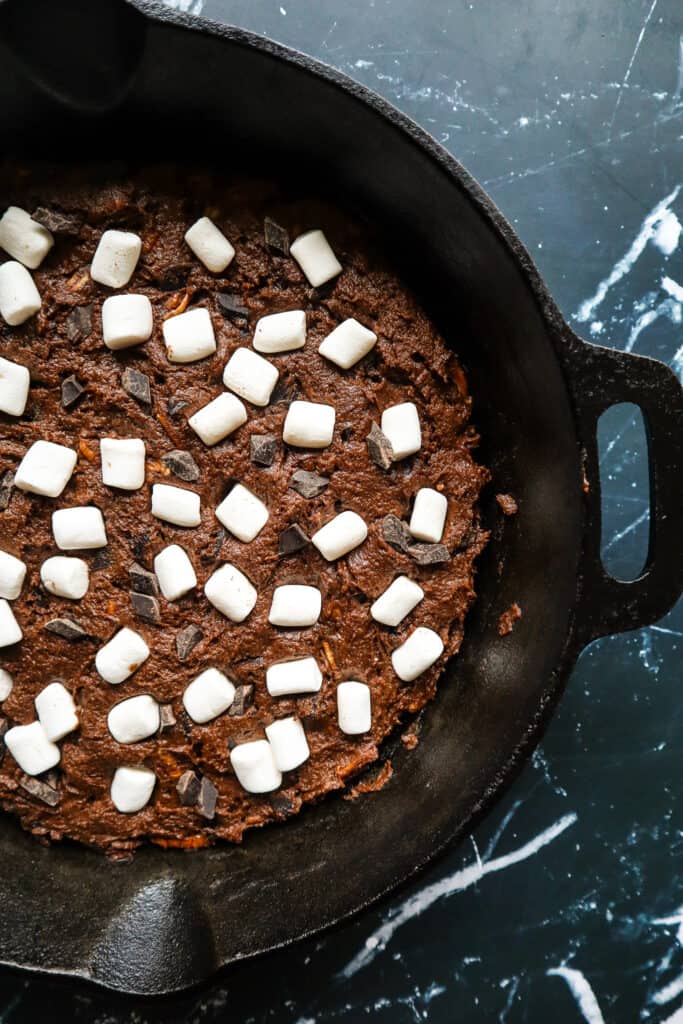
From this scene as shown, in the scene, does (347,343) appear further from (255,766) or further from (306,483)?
(255,766)

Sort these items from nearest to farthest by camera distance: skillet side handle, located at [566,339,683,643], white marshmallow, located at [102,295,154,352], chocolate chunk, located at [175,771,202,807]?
1. skillet side handle, located at [566,339,683,643]
2. white marshmallow, located at [102,295,154,352]
3. chocolate chunk, located at [175,771,202,807]

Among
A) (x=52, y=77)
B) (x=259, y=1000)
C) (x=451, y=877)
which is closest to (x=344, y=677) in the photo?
(x=451, y=877)

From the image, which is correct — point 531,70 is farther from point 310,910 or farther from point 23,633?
point 310,910

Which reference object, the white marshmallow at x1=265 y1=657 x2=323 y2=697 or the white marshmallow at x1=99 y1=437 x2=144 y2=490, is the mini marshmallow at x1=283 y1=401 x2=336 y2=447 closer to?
the white marshmallow at x1=99 y1=437 x2=144 y2=490

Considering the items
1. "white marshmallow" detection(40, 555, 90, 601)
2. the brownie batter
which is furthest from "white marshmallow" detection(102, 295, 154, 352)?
"white marshmallow" detection(40, 555, 90, 601)

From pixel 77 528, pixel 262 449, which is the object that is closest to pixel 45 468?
pixel 77 528

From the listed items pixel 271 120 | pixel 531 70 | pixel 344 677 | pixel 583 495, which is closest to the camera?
pixel 583 495
